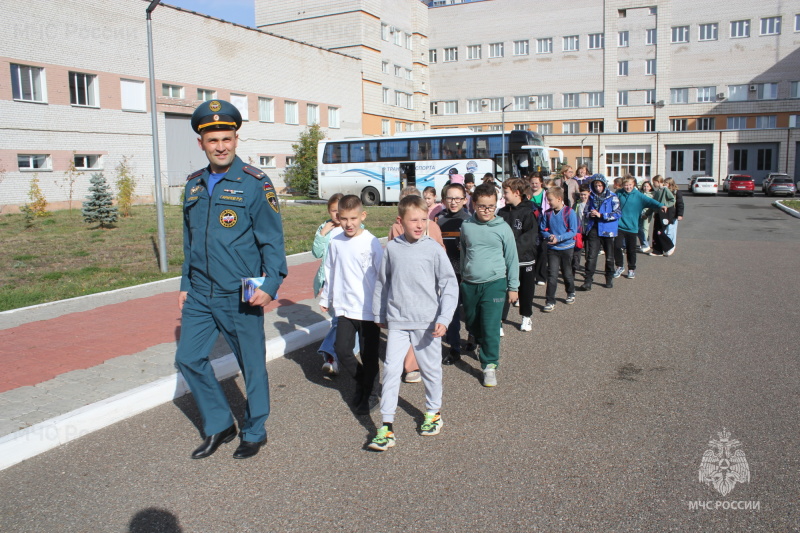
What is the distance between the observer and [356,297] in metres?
5.08

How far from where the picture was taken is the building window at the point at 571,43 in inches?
2662

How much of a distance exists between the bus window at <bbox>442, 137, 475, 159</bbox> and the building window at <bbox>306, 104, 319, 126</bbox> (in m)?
16.7

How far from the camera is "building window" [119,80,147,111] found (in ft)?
107

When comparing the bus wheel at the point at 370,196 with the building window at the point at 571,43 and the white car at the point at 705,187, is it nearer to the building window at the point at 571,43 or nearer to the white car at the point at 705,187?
the white car at the point at 705,187

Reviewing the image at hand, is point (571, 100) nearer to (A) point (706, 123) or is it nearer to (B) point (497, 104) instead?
(B) point (497, 104)

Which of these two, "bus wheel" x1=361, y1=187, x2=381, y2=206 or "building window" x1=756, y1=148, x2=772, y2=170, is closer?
"bus wheel" x1=361, y1=187, x2=381, y2=206

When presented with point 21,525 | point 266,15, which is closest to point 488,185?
point 21,525

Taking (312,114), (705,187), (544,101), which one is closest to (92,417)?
(312,114)

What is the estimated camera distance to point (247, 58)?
40156 millimetres

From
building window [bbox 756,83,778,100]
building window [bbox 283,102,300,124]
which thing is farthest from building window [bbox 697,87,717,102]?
building window [bbox 283,102,300,124]

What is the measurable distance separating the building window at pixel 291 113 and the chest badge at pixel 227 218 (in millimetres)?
42065

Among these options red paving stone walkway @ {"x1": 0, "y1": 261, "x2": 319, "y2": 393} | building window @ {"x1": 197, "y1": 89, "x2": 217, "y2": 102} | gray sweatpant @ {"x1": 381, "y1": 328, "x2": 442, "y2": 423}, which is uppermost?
building window @ {"x1": 197, "y1": 89, "x2": 217, "y2": 102}

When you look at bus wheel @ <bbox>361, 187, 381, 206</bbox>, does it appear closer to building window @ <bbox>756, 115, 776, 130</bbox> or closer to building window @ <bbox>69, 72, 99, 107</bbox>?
building window @ <bbox>69, 72, 99, 107</bbox>

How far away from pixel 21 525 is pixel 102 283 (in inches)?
317
